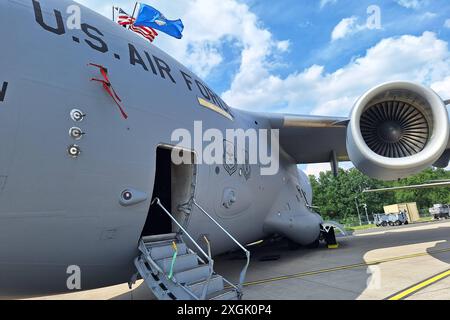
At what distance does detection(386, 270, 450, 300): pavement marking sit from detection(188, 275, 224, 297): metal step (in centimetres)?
283

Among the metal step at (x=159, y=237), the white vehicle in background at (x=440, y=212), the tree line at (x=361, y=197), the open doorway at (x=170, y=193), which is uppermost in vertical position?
the tree line at (x=361, y=197)

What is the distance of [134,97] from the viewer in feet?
16.1

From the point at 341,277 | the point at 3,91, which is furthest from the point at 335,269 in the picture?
the point at 3,91

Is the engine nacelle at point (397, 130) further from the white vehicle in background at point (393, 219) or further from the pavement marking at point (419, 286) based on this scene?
the white vehicle in background at point (393, 219)

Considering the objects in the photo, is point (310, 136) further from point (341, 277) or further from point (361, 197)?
point (361, 197)

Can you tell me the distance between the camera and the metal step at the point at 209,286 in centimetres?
440

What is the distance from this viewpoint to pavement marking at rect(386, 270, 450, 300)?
5.45 metres

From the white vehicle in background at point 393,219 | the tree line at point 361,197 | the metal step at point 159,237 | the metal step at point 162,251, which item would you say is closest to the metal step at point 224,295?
the metal step at point 162,251

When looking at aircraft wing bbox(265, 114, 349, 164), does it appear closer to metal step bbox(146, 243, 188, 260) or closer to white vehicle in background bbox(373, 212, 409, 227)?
metal step bbox(146, 243, 188, 260)

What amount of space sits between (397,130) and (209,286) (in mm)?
6887

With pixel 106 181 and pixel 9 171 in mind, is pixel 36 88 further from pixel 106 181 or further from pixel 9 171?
pixel 106 181

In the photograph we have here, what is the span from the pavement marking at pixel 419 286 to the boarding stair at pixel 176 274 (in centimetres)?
273

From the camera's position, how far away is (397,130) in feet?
29.1

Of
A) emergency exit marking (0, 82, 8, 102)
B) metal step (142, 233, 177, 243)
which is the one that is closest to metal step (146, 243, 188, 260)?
metal step (142, 233, 177, 243)
